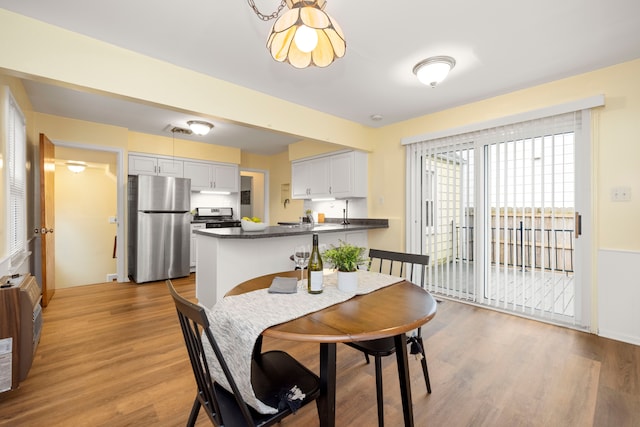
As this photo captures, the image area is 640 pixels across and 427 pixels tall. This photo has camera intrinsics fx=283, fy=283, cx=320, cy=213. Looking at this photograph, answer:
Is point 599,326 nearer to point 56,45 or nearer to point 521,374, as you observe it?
point 521,374

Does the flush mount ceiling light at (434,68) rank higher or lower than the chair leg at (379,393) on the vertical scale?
higher

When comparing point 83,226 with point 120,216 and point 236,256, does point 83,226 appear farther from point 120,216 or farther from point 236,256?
point 236,256

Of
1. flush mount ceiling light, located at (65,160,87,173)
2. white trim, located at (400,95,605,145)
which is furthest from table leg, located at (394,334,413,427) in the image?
flush mount ceiling light, located at (65,160,87,173)

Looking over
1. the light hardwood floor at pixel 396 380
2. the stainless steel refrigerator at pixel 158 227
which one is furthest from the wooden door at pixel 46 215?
the stainless steel refrigerator at pixel 158 227

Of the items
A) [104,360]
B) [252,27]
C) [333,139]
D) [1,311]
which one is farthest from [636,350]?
[1,311]

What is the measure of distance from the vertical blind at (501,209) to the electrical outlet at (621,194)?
284 millimetres

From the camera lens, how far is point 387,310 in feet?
4.17

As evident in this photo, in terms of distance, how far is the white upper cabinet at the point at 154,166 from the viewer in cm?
472

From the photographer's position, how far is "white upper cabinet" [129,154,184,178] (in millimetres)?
4719

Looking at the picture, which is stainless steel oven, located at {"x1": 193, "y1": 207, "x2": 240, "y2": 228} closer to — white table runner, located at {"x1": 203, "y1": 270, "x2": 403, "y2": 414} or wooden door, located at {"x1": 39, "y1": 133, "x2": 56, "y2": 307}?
wooden door, located at {"x1": 39, "y1": 133, "x2": 56, "y2": 307}

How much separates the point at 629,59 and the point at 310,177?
3946 millimetres

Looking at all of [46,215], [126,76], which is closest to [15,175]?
[46,215]

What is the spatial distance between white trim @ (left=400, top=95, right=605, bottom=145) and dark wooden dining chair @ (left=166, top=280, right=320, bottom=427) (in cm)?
322

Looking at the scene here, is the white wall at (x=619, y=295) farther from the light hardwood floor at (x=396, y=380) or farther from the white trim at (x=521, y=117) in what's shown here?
the white trim at (x=521, y=117)
